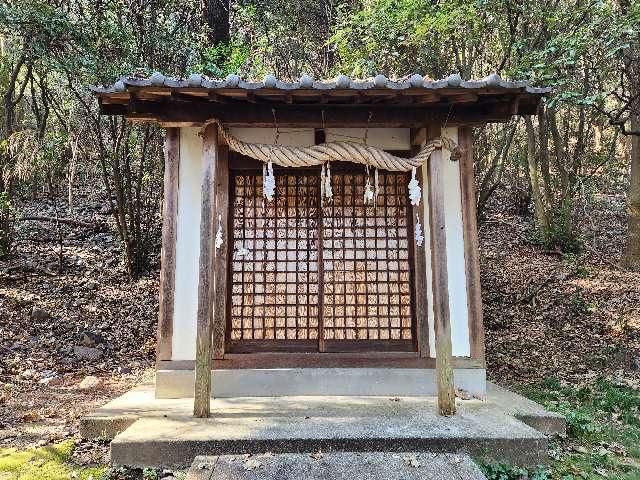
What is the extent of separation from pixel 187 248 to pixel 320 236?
1.66m

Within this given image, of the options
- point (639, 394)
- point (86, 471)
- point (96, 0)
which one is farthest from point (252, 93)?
point (96, 0)

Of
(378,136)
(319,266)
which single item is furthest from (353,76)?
(319,266)

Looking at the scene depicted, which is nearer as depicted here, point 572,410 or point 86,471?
point 86,471

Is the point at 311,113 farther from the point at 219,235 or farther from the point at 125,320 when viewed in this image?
the point at 125,320

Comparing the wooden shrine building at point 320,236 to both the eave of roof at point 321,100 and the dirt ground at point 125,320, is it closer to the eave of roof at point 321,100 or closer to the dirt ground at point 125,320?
the eave of roof at point 321,100

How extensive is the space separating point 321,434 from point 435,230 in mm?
2340

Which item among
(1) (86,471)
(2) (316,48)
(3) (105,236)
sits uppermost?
(2) (316,48)

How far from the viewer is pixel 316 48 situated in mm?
13961

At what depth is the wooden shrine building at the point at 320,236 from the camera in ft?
16.3

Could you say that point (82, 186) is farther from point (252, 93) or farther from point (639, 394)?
point (639, 394)

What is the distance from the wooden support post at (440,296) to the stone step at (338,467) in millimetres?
848

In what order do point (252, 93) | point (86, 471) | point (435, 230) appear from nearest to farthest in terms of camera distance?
point (86, 471)
point (252, 93)
point (435, 230)

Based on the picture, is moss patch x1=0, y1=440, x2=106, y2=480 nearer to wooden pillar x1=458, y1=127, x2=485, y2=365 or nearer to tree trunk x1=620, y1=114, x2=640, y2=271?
wooden pillar x1=458, y1=127, x2=485, y2=365

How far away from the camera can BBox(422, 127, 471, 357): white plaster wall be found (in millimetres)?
5809
